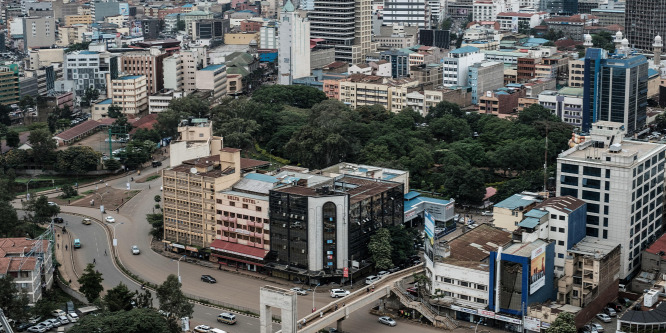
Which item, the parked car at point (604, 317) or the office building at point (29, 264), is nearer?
the parked car at point (604, 317)

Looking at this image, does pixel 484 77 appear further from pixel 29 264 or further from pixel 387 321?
pixel 29 264

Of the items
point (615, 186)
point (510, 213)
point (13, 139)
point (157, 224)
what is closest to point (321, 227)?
point (510, 213)

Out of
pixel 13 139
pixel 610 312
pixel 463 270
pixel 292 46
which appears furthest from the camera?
pixel 292 46

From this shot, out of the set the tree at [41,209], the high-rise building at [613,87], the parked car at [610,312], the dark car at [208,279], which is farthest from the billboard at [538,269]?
the high-rise building at [613,87]

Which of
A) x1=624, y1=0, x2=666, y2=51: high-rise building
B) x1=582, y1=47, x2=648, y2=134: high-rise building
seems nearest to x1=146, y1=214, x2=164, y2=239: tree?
x1=582, y1=47, x2=648, y2=134: high-rise building

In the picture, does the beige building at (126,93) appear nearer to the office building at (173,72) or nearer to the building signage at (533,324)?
the office building at (173,72)

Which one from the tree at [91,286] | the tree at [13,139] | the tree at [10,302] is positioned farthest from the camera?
the tree at [13,139]

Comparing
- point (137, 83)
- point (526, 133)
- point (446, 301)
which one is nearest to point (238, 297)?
point (446, 301)
